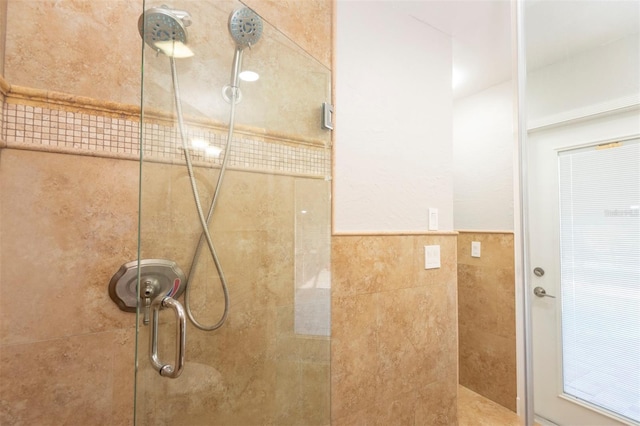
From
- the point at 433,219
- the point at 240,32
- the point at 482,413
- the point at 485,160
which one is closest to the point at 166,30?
the point at 240,32

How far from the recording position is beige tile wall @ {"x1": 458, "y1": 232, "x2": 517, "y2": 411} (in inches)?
78.0

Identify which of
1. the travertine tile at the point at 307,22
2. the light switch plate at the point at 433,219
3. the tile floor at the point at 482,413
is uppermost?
the travertine tile at the point at 307,22

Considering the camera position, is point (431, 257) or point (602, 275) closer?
point (602, 275)

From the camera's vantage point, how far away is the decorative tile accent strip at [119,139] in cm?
76

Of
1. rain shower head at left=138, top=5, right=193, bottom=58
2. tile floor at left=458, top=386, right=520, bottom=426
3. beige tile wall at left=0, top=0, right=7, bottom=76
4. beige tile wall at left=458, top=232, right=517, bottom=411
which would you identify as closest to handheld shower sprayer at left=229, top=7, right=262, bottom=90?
rain shower head at left=138, top=5, right=193, bottom=58

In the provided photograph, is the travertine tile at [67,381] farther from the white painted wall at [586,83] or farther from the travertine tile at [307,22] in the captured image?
the white painted wall at [586,83]

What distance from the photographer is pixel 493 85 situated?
7.37ft

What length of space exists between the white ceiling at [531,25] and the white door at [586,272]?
364 millimetres

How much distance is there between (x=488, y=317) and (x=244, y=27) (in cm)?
238

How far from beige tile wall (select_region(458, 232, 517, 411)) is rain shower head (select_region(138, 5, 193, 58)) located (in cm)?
224

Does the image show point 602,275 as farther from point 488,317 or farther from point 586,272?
point 488,317

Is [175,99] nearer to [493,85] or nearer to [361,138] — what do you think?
[361,138]

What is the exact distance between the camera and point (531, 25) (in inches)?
52.4

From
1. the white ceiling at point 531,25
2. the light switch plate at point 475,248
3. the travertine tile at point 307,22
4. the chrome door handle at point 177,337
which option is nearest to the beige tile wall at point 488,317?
the light switch plate at point 475,248
